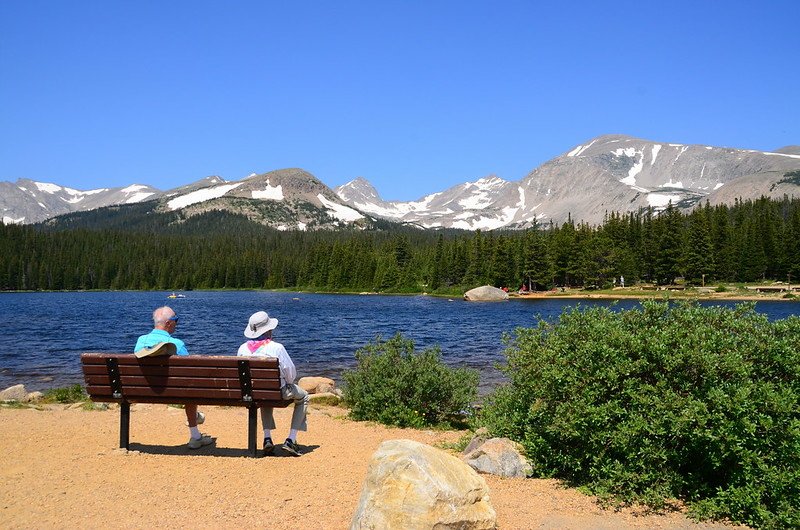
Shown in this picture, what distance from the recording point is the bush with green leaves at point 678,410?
6.43 metres

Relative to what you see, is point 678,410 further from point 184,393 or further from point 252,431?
point 184,393

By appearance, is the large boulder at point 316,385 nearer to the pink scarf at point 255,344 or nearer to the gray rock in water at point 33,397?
the gray rock in water at point 33,397

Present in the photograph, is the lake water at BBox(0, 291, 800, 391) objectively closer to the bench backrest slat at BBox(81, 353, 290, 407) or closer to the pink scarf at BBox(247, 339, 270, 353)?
the pink scarf at BBox(247, 339, 270, 353)

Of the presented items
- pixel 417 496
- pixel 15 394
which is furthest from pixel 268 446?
pixel 15 394

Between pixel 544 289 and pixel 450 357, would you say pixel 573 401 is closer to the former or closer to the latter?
pixel 450 357

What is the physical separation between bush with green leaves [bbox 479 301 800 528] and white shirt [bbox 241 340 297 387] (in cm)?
352

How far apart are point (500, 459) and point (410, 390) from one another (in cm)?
427

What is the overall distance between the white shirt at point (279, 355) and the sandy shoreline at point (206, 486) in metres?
1.24

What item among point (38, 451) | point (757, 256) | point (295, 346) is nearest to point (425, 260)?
point (757, 256)

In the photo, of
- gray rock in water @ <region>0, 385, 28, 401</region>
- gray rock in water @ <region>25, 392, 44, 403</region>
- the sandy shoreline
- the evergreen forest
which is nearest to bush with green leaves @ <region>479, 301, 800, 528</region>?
the sandy shoreline

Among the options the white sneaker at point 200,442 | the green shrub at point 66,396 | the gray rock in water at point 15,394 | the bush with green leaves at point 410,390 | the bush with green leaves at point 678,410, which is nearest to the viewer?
the bush with green leaves at point 678,410

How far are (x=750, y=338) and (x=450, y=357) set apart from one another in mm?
22015

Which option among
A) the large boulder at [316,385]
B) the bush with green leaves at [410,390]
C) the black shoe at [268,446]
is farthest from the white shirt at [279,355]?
the large boulder at [316,385]

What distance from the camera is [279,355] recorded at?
925 centimetres
